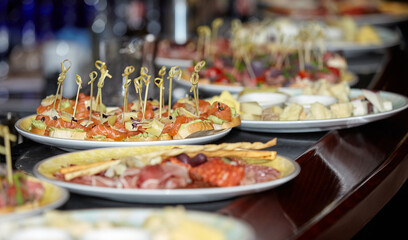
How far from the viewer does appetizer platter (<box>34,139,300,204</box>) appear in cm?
152

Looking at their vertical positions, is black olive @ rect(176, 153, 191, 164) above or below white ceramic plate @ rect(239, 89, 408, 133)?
above

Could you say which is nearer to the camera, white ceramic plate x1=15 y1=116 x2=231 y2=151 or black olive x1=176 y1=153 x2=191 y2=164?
black olive x1=176 y1=153 x2=191 y2=164

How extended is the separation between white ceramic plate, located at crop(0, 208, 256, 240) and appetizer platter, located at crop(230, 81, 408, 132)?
122cm

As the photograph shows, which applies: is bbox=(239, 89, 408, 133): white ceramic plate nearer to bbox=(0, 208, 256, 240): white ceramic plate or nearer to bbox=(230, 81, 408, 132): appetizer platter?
bbox=(230, 81, 408, 132): appetizer platter

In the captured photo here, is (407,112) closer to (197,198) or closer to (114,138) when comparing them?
(114,138)

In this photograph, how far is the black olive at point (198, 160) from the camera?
171cm

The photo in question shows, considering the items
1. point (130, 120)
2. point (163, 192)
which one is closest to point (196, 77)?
point (130, 120)

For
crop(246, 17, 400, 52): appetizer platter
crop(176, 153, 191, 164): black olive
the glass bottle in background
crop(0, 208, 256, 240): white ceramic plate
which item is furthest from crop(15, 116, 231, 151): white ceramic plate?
the glass bottle in background

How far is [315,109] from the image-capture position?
256 centimetres

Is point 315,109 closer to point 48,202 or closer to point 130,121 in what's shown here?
point 130,121

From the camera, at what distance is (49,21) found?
6.36 m

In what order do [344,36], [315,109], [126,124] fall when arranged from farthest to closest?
[344,36] → [315,109] → [126,124]

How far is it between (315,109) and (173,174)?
1.12m

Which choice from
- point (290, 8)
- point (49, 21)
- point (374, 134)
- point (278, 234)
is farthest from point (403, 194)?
point (290, 8)
